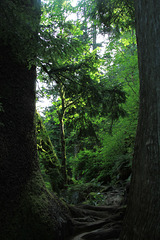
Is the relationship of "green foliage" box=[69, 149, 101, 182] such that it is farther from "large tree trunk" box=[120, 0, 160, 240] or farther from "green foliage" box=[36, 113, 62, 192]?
"large tree trunk" box=[120, 0, 160, 240]

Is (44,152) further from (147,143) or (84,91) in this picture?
(147,143)

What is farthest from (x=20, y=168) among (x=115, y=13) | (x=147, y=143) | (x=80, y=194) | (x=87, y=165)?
(x=87, y=165)

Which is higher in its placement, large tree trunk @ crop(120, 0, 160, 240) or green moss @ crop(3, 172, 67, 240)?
large tree trunk @ crop(120, 0, 160, 240)

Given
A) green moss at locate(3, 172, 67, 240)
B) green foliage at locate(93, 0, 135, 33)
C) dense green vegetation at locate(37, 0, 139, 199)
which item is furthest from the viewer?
green foliage at locate(93, 0, 135, 33)

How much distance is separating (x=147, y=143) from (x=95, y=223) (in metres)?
2.12

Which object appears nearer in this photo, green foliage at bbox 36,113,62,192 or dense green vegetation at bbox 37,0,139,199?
dense green vegetation at bbox 37,0,139,199

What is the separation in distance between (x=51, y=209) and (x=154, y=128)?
2225 mm

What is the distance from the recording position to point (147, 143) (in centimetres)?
232

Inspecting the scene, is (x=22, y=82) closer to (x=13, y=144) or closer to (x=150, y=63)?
(x=13, y=144)

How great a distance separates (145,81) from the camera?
2510mm

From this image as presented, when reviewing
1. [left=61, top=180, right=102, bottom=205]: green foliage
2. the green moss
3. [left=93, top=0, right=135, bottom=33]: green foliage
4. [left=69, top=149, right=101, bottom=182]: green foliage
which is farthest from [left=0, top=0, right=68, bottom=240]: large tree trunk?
[left=69, top=149, right=101, bottom=182]: green foliage

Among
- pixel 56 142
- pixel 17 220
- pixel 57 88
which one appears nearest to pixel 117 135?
pixel 57 88

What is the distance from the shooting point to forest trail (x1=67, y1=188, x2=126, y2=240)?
9.65 ft

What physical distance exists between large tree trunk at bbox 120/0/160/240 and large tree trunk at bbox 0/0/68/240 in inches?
50.9
